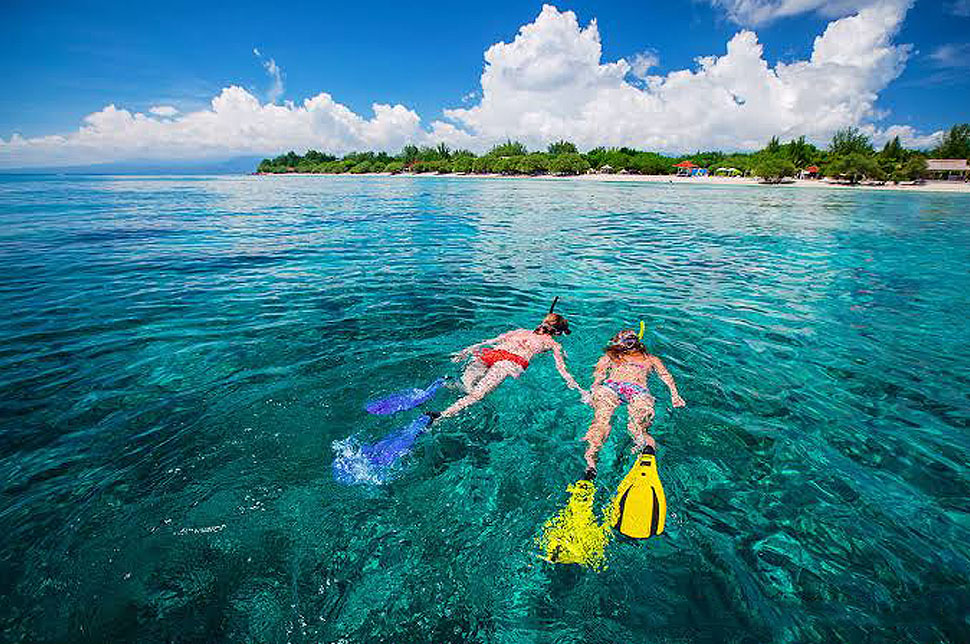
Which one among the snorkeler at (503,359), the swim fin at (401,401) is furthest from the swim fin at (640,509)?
the swim fin at (401,401)

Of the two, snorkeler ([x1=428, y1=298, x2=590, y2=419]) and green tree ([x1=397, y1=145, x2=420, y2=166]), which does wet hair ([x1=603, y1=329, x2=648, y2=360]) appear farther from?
green tree ([x1=397, y1=145, x2=420, y2=166])

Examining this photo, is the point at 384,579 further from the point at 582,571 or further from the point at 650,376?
the point at 650,376

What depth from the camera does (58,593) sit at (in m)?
3.34

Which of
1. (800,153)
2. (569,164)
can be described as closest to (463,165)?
(569,164)

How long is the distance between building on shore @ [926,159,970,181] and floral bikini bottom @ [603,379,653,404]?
106469 millimetres

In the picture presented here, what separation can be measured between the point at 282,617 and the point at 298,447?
217 cm

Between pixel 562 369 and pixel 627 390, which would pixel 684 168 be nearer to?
pixel 562 369

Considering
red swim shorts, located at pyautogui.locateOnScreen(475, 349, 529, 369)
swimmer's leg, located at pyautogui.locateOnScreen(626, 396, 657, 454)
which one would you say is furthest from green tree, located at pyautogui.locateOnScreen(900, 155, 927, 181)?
red swim shorts, located at pyautogui.locateOnScreen(475, 349, 529, 369)

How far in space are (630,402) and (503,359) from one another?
82.8 inches

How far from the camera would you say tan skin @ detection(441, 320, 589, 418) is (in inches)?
243

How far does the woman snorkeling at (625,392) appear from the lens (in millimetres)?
5340

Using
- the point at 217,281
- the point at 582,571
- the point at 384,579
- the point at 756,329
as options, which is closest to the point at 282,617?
the point at 384,579

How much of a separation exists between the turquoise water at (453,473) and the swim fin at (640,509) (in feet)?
0.62

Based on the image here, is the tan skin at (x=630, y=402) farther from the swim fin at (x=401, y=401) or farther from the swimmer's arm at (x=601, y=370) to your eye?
the swim fin at (x=401, y=401)
